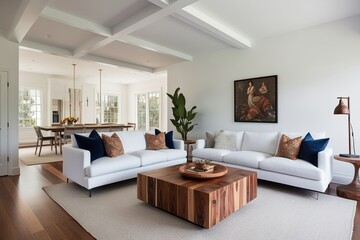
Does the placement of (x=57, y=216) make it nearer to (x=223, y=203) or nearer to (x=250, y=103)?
(x=223, y=203)

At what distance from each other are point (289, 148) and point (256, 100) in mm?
1518

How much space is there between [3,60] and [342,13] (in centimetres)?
596

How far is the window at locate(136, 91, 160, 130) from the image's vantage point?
9.12 metres

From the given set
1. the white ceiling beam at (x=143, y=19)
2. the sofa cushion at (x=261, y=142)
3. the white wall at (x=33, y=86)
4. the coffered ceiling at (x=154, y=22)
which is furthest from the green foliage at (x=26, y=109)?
the sofa cushion at (x=261, y=142)

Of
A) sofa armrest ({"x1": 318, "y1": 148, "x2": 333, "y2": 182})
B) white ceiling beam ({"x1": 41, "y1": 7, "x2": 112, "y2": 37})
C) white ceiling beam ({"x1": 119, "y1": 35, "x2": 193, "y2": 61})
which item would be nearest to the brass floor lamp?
sofa armrest ({"x1": 318, "y1": 148, "x2": 333, "y2": 182})

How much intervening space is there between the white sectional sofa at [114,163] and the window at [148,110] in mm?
4849

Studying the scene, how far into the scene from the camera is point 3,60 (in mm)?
→ 4066

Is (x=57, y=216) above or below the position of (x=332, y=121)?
below

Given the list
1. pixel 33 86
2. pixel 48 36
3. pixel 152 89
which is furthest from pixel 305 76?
pixel 33 86

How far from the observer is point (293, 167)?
10.0 feet

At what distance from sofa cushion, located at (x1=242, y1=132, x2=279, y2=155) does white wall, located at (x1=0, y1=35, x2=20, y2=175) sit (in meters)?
4.49

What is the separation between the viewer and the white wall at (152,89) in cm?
870

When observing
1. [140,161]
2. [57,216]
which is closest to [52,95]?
[140,161]

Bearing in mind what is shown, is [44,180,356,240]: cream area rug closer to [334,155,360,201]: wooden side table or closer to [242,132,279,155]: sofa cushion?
[334,155,360,201]: wooden side table
